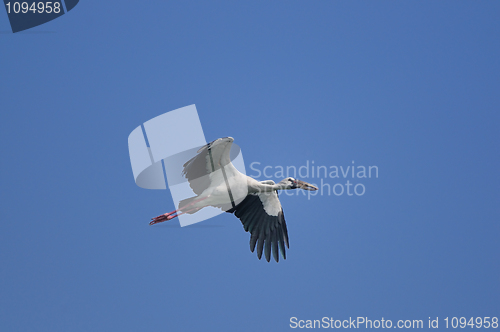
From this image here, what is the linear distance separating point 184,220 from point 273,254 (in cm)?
230

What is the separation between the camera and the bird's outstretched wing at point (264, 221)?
9.80 m

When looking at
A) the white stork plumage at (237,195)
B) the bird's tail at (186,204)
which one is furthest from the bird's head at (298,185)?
the bird's tail at (186,204)

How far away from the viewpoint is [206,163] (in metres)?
8.72

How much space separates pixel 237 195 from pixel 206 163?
1150 millimetres

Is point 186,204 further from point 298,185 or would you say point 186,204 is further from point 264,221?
point 298,185

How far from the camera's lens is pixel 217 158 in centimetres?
856

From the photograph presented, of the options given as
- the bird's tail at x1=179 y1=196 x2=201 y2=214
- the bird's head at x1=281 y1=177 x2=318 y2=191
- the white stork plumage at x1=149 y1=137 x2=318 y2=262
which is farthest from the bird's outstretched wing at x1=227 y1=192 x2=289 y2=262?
the bird's tail at x1=179 y1=196 x2=201 y2=214

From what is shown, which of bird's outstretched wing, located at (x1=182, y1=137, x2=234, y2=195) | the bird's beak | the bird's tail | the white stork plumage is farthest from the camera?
the bird's beak

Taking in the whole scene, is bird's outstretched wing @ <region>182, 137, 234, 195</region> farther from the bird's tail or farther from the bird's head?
the bird's head

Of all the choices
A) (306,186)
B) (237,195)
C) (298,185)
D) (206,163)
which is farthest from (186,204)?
(306,186)

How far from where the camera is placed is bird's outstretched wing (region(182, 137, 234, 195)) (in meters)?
7.95

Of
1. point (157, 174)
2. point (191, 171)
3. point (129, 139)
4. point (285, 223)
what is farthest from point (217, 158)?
point (285, 223)

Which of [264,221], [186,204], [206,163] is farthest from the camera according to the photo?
[264,221]

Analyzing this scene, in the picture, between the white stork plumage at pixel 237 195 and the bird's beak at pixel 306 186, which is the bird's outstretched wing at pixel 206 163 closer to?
the white stork plumage at pixel 237 195
